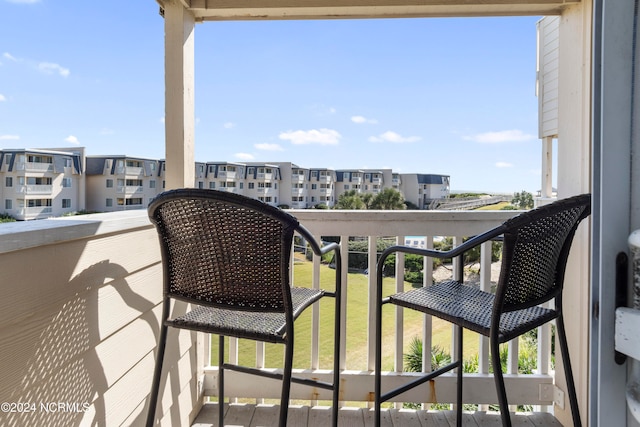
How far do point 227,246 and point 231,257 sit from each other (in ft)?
0.12

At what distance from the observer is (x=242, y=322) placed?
1304 millimetres

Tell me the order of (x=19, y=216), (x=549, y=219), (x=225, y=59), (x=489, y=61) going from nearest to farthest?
1. (x=19, y=216)
2. (x=549, y=219)
3. (x=225, y=59)
4. (x=489, y=61)

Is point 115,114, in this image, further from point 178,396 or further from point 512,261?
point 512,261

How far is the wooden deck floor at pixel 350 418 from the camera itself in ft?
6.82

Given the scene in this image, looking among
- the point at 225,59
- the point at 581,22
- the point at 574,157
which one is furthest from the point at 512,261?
the point at 225,59

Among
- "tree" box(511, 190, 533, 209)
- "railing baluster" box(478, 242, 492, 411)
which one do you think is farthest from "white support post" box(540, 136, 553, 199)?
"railing baluster" box(478, 242, 492, 411)

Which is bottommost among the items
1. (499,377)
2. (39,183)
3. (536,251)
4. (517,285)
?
(499,377)

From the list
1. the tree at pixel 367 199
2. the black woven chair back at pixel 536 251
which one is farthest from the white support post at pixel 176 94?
the tree at pixel 367 199

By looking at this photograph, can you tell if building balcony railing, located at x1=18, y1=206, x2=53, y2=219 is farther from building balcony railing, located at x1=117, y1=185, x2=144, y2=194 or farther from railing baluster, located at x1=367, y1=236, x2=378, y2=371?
railing baluster, located at x1=367, y1=236, x2=378, y2=371

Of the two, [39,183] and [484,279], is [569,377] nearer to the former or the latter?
[484,279]

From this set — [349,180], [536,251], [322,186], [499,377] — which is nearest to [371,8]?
[536,251]

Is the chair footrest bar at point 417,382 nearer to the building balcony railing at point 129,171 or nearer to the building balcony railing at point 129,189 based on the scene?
the building balcony railing at point 129,189

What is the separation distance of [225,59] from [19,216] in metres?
11.2

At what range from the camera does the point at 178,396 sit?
6.15 ft
